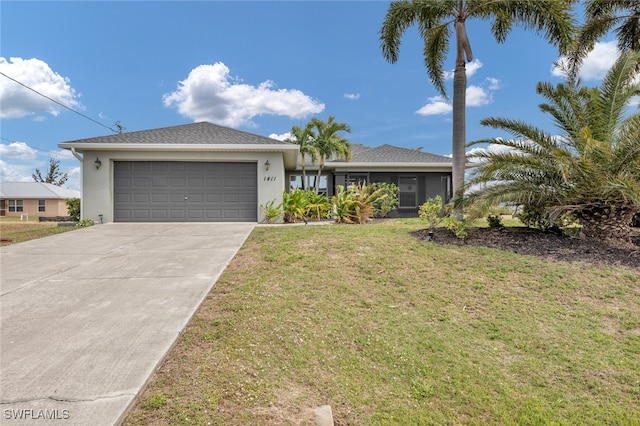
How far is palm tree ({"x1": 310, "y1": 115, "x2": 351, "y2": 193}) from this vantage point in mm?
18031

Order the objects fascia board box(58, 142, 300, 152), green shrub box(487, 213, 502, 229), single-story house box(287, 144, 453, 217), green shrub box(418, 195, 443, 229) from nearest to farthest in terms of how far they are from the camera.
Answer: green shrub box(418, 195, 443, 229) < green shrub box(487, 213, 502, 229) < fascia board box(58, 142, 300, 152) < single-story house box(287, 144, 453, 217)

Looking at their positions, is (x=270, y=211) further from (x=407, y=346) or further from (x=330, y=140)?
(x=407, y=346)

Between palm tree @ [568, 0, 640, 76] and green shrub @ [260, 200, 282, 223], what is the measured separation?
36.5ft

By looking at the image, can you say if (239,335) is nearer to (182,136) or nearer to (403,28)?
(403,28)

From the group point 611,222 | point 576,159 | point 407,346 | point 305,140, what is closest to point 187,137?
point 305,140

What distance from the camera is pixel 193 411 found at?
7.94ft

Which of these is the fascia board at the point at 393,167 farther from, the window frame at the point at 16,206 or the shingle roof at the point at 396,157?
the window frame at the point at 16,206

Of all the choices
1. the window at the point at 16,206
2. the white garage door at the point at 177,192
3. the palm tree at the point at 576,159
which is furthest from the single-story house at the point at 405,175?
the window at the point at 16,206

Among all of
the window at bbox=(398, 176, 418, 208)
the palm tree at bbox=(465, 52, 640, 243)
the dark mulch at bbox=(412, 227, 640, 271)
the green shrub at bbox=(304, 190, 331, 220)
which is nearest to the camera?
the dark mulch at bbox=(412, 227, 640, 271)

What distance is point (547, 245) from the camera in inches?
272

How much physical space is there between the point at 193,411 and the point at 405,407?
1607 millimetres

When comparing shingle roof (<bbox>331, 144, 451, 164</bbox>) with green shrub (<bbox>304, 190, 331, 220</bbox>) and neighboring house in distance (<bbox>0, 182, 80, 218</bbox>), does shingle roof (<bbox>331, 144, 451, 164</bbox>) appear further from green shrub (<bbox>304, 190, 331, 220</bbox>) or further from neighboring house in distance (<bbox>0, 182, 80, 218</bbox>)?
neighboring house in distance (<bbox>0, 182, 80, 218</bbox>)

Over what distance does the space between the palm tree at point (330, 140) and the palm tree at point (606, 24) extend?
32.0 feet

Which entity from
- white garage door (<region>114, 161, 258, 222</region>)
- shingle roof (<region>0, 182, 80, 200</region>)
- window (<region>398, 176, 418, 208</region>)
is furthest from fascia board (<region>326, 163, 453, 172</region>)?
shingle roof (<region>0, 182, 80, 200</region>)
